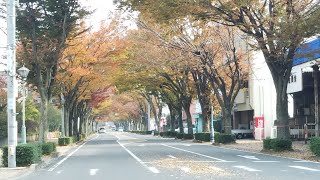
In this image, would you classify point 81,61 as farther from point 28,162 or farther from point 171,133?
point 171,133

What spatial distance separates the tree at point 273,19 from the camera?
21.5m

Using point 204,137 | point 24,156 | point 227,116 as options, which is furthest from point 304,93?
point 24,156

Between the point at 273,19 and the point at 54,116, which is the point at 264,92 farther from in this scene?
the point at 54,116

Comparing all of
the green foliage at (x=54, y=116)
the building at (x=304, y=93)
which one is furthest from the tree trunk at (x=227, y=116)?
the green foliage at (x=54, y=116)

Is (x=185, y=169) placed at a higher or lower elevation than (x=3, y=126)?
lower

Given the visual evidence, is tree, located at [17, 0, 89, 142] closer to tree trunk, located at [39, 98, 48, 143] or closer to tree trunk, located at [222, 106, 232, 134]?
tree trunk, located at [39, 98, 48, 143]

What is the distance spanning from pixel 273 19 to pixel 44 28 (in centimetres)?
1095

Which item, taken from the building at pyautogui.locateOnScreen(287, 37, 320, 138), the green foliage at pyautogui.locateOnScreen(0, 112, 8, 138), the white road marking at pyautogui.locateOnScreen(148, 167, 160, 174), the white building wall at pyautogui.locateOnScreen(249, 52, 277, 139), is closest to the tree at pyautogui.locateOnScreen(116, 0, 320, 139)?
the white road marking at pyautogui.locateOnScreen(148, 167, 160, 174)

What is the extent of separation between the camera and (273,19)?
22906mm

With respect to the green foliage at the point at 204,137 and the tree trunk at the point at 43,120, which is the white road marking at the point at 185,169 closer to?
the tree trunk at the point at 43,120

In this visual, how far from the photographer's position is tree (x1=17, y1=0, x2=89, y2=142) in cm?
2369

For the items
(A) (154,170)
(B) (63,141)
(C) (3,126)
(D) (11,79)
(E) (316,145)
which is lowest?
(A) (154,170)

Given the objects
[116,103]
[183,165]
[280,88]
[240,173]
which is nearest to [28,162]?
[183,165]

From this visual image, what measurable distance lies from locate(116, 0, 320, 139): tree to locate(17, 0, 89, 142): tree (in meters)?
3.52
